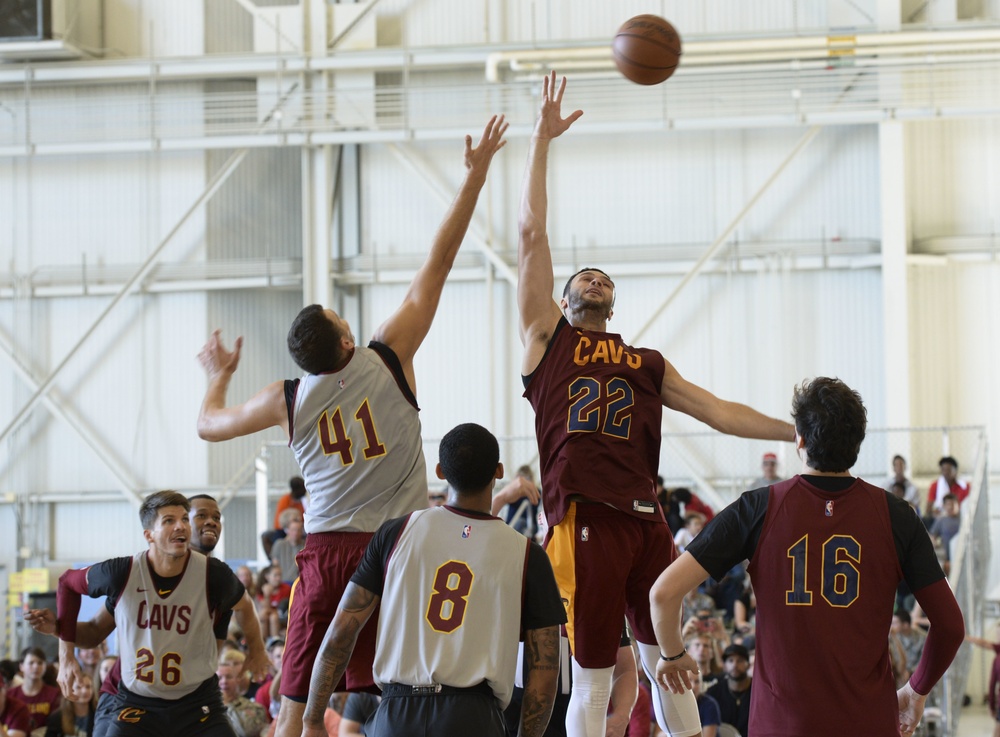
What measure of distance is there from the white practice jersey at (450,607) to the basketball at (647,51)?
4070 millimetres

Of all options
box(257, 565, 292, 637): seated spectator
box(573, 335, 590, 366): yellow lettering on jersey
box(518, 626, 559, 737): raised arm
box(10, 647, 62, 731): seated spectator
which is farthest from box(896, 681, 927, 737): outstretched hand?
box(257, 565, 292, 637): seated spectator

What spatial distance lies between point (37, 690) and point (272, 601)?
3.15 metres

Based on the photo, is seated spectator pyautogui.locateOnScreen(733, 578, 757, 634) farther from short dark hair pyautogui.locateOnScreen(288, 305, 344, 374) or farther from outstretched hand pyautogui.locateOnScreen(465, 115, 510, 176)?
short dark hair pyautogui.locateOnScreen(288, 305, 344, 374)

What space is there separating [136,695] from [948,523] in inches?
456

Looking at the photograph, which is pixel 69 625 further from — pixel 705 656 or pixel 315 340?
pixel 705 656

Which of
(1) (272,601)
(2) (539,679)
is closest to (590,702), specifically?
(2) (539,679)

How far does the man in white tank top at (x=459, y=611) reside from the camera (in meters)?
4.45

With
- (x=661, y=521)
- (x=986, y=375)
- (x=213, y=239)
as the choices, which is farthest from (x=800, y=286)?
(x=661, y=521)

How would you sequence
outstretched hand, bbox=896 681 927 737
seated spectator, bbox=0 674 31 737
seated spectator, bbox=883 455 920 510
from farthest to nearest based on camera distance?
seated spectator, bbox=883 455 920 510 < seated spectator, bbox=0 674 31 737 < outstretched hand, bbox=896 681 927 737

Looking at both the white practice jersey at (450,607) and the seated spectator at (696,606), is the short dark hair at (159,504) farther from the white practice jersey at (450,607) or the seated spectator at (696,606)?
the seated spectator at (696,606)

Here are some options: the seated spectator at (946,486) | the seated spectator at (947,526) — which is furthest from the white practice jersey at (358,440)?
the seated spectator at (946,486)

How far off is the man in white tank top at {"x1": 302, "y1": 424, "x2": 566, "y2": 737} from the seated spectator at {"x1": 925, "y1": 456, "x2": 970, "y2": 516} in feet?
42.3

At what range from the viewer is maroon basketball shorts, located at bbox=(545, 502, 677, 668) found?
231 inches

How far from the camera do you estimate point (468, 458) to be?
4539mm
